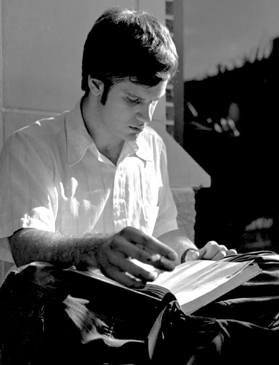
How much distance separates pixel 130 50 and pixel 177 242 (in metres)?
0.68

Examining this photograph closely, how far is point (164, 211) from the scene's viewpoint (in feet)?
6.81

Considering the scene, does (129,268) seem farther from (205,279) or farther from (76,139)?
(76,139)

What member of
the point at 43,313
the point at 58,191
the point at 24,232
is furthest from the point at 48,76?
the point at 43,313

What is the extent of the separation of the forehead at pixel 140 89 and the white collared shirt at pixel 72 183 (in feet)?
0.59

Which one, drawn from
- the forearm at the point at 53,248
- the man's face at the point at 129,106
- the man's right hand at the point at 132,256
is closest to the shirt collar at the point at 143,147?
the man's face at the point at 129,106

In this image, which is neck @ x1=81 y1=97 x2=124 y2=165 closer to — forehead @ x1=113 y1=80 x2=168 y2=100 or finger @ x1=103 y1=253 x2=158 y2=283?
forehead @ x1=113 y1=80 x2=168 y2=100

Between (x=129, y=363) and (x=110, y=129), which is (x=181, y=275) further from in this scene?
(x=110, y=129)

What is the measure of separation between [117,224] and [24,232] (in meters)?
0.39

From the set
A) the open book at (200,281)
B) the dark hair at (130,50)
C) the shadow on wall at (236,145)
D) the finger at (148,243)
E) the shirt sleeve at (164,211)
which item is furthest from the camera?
the shadow on wall at (236,145)

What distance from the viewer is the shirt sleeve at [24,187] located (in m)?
1.58

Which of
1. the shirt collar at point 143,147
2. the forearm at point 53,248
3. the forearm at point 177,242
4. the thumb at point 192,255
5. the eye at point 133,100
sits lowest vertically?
the forearm at point 177,242

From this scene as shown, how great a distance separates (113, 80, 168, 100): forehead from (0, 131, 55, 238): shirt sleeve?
31cm

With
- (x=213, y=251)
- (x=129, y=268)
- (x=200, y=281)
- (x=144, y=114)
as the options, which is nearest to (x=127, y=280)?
(x=129, y=268)

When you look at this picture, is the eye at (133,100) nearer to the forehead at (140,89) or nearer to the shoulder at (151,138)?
the forehead at (140,89)
